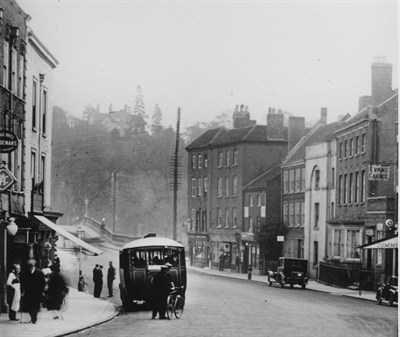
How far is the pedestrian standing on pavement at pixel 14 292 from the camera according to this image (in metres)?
20.6

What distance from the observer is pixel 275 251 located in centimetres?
2205

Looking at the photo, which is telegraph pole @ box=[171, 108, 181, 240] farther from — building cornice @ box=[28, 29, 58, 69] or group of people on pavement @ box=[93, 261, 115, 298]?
building cornice @ box=[28, 29, 58, 69]

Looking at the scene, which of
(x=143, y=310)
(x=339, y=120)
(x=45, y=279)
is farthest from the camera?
(x=143, y=310)

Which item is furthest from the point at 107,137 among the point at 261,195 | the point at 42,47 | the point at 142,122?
the point at 261,195

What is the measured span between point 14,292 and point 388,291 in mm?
10944

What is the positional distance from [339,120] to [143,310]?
6.24 metres

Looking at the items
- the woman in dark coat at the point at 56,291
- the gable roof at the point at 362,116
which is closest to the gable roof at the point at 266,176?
the gable roof at the point at 362,116

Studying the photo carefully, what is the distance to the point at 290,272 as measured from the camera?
22.2 m

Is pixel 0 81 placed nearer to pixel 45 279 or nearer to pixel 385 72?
pixel 45 279

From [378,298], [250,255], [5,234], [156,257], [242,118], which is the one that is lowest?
[378,298]

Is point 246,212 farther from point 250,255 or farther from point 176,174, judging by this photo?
point 176,174

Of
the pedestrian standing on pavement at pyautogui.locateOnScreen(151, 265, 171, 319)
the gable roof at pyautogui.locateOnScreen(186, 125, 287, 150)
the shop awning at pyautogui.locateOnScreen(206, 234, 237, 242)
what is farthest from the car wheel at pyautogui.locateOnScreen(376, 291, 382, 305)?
the gable roof at pyautogui.locateOnScreen(186, 125, 287, 150)

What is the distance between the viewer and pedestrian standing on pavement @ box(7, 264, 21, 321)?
20609 millimetres

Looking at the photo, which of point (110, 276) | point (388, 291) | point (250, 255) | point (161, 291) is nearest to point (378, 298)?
point (388, 291)
